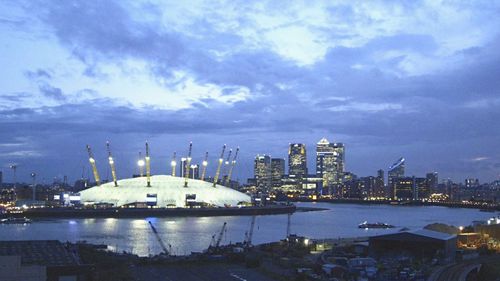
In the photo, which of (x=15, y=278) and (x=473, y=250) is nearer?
(x=15, y=278)

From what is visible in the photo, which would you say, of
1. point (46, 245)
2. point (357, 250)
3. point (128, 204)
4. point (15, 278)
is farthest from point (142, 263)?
point (128, 204)

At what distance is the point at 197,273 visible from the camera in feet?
50.9

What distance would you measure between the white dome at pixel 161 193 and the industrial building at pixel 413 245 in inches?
1368

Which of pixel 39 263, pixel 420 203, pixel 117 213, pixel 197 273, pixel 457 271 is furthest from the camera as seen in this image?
pixel 420 203

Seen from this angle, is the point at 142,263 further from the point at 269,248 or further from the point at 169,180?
the point at 169,180

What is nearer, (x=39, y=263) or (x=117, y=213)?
(x=39, y=263)

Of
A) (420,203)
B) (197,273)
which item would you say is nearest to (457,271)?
(197,273)

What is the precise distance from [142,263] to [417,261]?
757 cm

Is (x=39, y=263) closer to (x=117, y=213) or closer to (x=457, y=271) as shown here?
(x=457, y=271)

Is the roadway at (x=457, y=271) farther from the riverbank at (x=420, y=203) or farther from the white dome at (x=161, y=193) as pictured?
the riverbank at (x=420, y=203)

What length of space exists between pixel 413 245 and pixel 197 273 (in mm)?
6879

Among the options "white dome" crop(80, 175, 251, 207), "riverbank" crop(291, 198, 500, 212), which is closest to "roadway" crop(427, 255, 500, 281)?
"white dome" crop(80, 175, 251, 207)

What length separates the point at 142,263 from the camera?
17234mm

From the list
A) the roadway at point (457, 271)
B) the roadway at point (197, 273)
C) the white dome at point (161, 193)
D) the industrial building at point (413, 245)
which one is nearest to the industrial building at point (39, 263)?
the roadway at point (197, 273)
